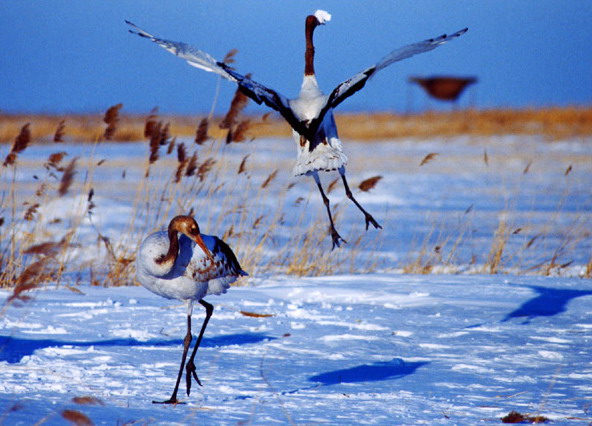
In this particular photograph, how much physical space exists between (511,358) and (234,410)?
184 cm

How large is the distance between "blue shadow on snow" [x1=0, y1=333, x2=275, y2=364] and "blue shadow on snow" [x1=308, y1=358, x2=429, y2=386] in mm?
743

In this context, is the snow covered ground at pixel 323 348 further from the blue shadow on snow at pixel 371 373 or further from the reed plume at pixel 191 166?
the reed plume at pixel 191 166

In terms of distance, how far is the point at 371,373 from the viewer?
440cm

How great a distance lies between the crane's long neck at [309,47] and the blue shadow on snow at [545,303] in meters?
2.20

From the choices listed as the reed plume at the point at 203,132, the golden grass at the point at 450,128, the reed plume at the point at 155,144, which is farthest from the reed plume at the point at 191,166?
the golden grass at the point at 450,128

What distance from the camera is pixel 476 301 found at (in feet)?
20.4

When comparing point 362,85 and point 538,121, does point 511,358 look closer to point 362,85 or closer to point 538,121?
point 362,85

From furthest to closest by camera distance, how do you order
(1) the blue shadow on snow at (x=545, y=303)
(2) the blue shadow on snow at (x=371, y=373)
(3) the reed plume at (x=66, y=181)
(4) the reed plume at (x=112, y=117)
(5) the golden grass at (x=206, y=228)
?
(4) the reed plume at (x=112, y=117) → (5) the golden grass at (x=206, y=228) → (1) the blue shadow on snow at (x=545, y=303) → (2) the blue shadow on snow at (x=371, y=373) → (3) the reed plume at (x=66, y=181)

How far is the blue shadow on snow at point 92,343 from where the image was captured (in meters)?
4.40

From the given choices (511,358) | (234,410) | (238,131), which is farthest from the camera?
(238,131)

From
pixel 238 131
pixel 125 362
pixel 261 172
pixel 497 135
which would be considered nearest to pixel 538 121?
pixel 497 135

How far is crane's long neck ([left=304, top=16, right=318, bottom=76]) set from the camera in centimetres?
621

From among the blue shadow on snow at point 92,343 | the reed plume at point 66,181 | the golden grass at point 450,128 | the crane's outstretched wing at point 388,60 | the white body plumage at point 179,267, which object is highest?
the golden grass at point 450,128

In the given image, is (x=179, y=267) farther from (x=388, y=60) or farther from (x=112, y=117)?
(x=112, y=117)
